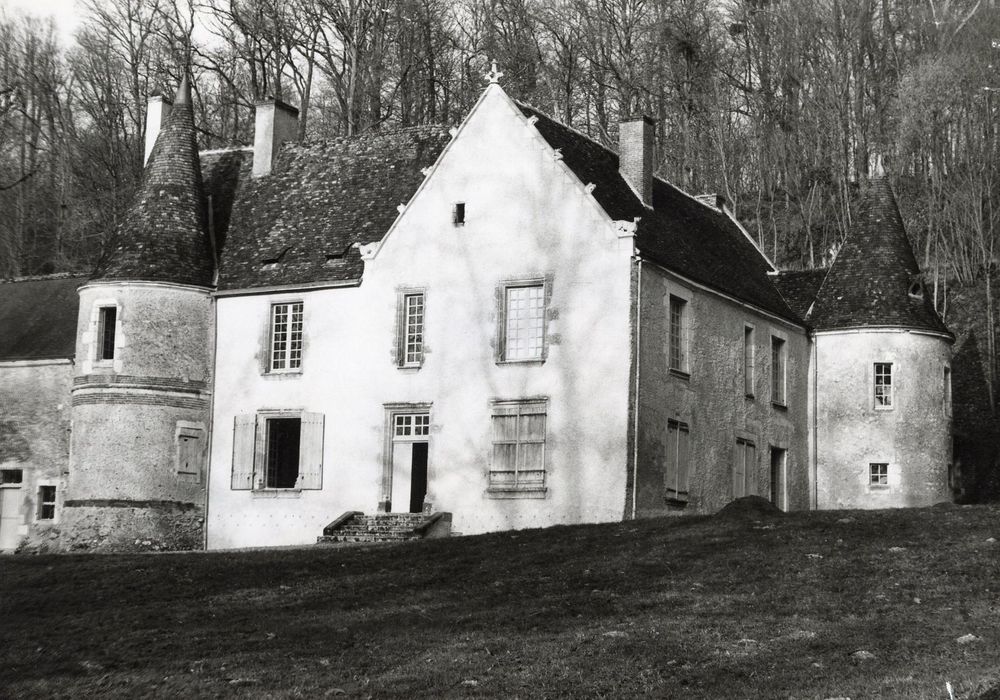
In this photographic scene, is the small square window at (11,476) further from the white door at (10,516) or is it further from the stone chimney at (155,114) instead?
the stone chimney at (155,114)

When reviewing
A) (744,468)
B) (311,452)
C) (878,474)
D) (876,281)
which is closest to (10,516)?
(311,452)

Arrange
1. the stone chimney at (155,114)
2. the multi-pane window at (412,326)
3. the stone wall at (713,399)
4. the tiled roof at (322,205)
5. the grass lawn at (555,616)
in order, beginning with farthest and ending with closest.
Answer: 1. the stone chimney at (155,114)
2. the tiled roof at (322,205)
3. the multi-pane window at (412,326)
4. the stone wall at (713,399)
5. the grass lawn at (555,616)

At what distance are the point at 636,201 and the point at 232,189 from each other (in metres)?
10.3

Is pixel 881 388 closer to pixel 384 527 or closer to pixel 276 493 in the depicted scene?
pixel 384 527

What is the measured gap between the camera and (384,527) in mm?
29031

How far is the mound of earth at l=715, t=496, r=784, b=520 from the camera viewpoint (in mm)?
25578

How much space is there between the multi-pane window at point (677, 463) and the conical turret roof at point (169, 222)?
445 inches

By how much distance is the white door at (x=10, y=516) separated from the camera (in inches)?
1395

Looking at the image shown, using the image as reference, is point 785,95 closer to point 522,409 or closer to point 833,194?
point 833,194

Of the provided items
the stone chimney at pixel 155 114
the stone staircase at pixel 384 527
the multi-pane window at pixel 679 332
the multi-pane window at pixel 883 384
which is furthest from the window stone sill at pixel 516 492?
the stone chimney at pixel 155 114

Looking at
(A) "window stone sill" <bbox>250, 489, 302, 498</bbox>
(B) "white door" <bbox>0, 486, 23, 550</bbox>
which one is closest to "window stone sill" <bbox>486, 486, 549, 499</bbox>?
(A) "window stone sill" <bbox>250, 489, 302, 498</bbox>

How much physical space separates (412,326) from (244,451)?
4.82m

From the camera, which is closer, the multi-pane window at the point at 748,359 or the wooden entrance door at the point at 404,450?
the wooden entrance door at the point at 404,450

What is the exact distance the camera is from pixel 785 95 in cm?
5128
